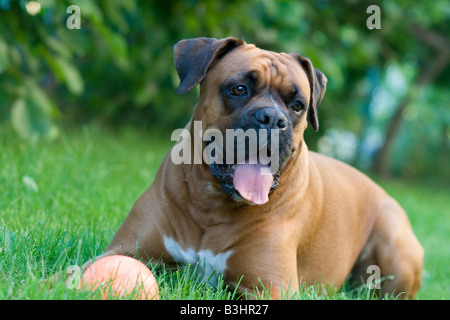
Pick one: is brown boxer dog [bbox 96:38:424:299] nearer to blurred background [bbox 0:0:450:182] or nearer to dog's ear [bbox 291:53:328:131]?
dog's ear [bbox 291:53:328:131]

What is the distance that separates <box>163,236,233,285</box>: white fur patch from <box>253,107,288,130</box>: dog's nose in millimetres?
753

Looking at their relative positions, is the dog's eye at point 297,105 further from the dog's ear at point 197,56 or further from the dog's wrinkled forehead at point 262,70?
the dog's ear at point 197,56

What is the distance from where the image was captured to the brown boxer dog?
3227mm

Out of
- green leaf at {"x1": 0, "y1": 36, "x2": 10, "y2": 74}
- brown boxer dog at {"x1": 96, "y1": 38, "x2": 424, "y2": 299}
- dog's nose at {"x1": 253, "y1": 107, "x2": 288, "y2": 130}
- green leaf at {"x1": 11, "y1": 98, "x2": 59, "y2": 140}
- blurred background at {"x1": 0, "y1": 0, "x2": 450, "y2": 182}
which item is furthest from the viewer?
blurred background at {"x1": 0, "y1": 0, "x2": 450, "y2": 182}

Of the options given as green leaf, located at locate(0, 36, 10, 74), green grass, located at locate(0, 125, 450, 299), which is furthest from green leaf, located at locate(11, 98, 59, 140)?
green leaf, located at locate(0, 36, 10, 74)

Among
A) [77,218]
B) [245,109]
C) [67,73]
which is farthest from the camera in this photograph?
[67,73]

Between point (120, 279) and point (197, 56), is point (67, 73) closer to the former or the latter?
point (197, 56)

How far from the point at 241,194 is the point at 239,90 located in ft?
1.92

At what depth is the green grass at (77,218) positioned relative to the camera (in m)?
2.94

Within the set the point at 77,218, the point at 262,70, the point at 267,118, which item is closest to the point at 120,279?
the point at 267,118

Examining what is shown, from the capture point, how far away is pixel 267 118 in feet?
10.2

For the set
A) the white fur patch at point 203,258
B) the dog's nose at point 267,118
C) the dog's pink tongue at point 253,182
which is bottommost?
the white fur patch at point 203,258

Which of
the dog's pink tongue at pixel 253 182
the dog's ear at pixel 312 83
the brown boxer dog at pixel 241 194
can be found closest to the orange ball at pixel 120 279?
the brown boxer dog at pixel 241 194

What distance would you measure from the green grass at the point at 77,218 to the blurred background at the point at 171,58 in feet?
1.66
